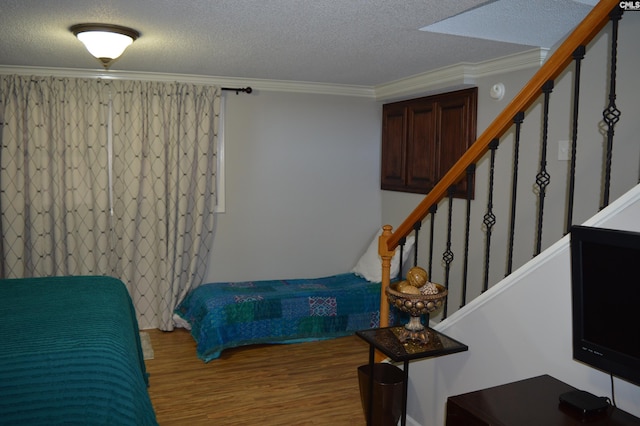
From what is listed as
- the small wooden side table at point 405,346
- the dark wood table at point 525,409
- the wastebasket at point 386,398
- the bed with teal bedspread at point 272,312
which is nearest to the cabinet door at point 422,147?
the bed with teal bedspread at point 272,312

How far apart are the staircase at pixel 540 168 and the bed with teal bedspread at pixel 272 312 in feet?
2.72

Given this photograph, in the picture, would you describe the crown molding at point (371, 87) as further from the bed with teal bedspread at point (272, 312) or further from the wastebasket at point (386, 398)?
the wastebasket at point (386, 398)

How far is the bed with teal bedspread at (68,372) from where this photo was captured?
1858 mm

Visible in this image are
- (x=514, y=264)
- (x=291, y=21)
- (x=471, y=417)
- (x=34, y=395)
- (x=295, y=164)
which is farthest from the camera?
(x=295, y=164)

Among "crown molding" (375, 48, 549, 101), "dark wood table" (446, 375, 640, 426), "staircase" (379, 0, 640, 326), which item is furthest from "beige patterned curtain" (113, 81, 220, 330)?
"dark wood table" (446, 375, 640, 426)

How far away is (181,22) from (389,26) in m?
1.15

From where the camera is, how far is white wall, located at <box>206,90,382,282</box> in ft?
16.3

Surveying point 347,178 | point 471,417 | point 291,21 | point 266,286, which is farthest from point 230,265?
point 471,417

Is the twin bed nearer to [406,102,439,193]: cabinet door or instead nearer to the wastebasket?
[406,102,439,193]: cabinet door

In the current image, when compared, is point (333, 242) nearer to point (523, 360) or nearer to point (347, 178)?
point (347, 178)

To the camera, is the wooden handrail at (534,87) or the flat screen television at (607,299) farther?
the wooden handrail at (534,87)

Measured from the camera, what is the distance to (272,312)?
14.2 ft

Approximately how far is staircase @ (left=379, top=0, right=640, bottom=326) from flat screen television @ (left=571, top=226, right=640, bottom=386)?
0.31m

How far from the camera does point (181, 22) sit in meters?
2.89
